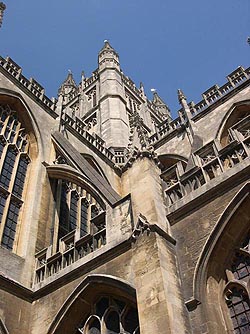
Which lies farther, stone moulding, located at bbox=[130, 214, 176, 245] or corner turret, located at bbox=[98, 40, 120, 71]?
corner turret, located at bbox=[98, 40, 120, 71]

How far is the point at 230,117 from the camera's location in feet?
47.3

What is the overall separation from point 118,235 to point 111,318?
5.03ft

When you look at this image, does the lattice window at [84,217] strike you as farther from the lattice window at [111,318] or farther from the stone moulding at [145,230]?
the stone moulding at [145,230]

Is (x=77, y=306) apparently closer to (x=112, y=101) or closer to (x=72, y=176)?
(x=72, y=176)

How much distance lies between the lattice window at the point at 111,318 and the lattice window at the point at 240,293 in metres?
1.70

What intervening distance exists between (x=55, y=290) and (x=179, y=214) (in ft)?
10.2

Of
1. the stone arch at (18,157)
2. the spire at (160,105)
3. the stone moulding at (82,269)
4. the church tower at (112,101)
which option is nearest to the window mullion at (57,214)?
the stone arch at (18,157)

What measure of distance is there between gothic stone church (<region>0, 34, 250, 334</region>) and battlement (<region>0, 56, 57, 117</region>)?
6 centimetres

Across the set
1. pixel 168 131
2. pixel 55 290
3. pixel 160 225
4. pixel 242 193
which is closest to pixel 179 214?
pixel 160 225

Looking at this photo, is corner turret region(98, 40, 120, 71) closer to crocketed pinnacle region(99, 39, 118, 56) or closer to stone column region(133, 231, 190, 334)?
crocketed pinnacle region(99, 39, 118, 56)

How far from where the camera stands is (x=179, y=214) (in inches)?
282

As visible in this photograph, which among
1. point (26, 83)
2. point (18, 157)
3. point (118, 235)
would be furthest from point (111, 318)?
point (26, 83)

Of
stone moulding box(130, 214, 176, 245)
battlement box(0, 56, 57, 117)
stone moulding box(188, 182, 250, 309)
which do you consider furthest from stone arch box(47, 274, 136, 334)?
battlement box(0, 56, 57, 117)

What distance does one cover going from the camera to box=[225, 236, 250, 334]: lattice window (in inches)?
223
